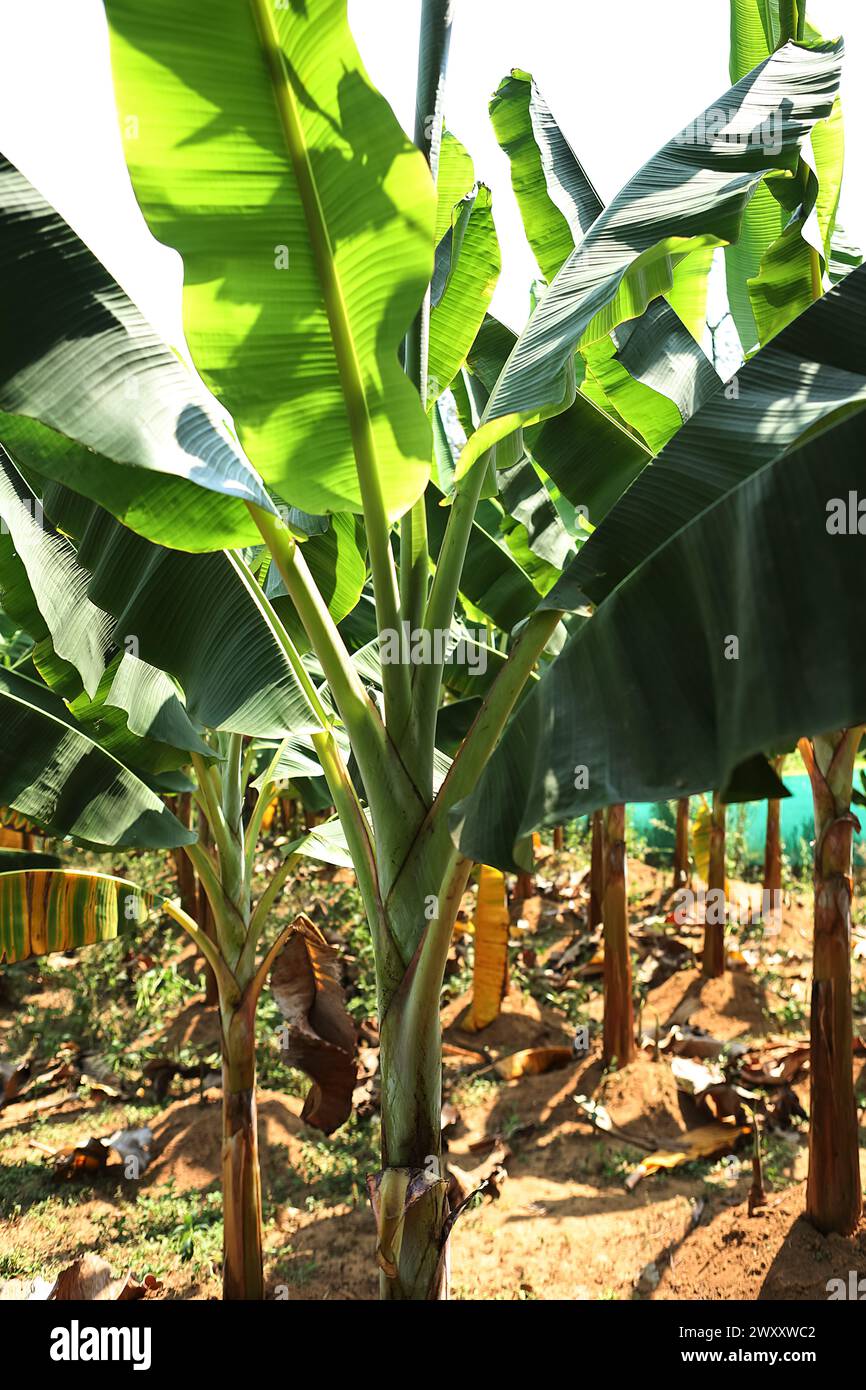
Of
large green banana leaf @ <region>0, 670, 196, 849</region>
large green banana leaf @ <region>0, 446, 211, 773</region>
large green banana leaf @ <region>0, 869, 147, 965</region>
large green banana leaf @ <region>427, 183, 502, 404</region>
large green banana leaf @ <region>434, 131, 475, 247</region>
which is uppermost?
large green banana leaf @ <region>434, 131, 475, 247</region>

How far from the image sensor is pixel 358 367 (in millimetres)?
1943

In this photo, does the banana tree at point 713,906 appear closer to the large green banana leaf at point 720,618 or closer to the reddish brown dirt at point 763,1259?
the reddish brown dirt at point 763,1259

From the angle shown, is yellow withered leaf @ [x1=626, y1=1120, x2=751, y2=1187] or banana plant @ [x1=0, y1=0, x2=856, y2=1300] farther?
yellow withered leaf @ [x1=626, y1=1120, x2=751, y2=1187]

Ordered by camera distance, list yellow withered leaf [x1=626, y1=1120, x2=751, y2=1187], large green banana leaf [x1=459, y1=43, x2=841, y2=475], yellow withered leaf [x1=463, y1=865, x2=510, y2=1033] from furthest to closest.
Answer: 1. yellow withered leaf [x1=463, y1=865, x2=510, y2=1033]
2. yellow withered leaf [x1=626, y1=1120, x2=751, y2=1187]
3. large green banana leaf [x1=459, y1=43, x2=841, y2=475]

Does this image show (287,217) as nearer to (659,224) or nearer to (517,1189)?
(659,224)

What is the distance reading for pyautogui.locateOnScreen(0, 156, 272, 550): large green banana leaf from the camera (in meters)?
1.73

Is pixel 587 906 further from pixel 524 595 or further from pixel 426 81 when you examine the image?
pixel 426 81

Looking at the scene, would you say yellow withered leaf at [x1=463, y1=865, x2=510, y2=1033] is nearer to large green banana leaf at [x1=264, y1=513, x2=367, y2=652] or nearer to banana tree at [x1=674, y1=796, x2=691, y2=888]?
banana tree at [x1=674, y1=796, x2=691, y2=888]

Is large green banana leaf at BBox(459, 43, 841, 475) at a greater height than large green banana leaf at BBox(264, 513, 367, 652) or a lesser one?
greater

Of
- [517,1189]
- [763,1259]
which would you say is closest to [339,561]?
[763,1259]

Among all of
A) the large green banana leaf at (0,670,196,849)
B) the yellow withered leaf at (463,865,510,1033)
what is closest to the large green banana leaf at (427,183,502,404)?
the large green banana leaf at (0,670,196,849)

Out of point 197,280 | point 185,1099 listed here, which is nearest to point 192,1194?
point 185,1099

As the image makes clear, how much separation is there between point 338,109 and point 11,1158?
5886mm

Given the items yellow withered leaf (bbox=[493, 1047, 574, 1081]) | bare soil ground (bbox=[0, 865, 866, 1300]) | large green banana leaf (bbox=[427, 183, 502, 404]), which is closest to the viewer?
large green banana leaf (bbox=[427, 183, 502, 404])
